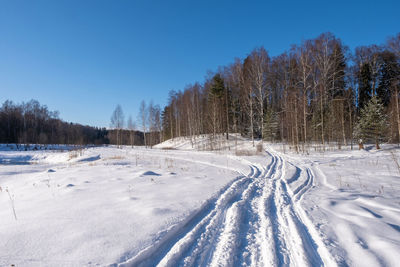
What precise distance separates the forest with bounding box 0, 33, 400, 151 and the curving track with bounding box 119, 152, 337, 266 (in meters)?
13.7

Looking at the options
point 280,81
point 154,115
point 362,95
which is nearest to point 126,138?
point 154,115

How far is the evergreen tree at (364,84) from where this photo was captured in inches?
947

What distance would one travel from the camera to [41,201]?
145 inches

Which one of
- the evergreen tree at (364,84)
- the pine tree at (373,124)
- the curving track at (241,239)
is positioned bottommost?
the curving track at (241,239)

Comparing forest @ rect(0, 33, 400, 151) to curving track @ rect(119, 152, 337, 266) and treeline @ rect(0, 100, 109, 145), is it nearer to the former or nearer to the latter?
curving track @ rect(119, 152, 337, 266)

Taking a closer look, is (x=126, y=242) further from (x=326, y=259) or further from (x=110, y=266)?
(x=326, y=259)

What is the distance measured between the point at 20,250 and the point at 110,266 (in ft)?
3.57

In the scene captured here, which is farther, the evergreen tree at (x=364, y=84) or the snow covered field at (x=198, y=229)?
the evergreen tree at (x=364, y=84)

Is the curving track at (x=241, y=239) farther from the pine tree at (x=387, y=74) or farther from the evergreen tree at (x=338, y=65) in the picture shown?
the pine tree at (x=387, y=74)

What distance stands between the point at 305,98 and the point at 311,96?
928cm

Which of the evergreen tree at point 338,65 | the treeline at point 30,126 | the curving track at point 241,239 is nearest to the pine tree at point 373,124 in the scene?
the evergreen tree at point 338,65

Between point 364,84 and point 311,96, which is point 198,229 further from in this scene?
point 364,84

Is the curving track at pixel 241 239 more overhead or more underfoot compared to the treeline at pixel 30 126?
more underfoot

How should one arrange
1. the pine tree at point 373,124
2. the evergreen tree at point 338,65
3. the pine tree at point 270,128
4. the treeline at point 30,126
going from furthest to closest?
1. the treeline at point 30,126
2. the pine tree at point 270,128
3. the evergreen tree at point 338,65
4. the pine tree at point 373,124
